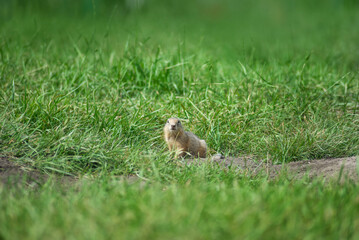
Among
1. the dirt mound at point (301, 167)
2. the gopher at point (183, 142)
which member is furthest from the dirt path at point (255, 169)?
the gopher at point (183, 142)

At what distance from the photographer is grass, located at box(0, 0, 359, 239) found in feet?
6.97

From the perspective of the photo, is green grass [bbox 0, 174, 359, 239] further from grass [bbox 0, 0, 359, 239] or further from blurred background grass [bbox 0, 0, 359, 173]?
blurred background grass [bbox 0, 0, 359, 173]

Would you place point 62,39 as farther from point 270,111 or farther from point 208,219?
point 208,219

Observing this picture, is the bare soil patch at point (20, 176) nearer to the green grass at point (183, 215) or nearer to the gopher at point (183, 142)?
the green grass at point (183, 215)

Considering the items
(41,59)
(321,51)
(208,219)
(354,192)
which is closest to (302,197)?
(354,192)

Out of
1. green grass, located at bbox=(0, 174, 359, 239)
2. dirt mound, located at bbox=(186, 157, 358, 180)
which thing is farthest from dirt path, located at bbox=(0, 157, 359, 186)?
green grass, located at bbox=(0, 174, 359, 239)

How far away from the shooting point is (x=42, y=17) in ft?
26.5

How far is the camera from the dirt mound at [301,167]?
308cm

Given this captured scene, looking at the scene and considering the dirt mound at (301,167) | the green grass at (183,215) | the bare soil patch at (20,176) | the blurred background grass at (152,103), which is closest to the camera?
the green grass at (183,215)

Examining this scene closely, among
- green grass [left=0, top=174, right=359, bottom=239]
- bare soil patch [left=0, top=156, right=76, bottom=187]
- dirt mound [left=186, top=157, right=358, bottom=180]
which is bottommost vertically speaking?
bare soil patch [left=0, top=156, right=76, bottom=187]

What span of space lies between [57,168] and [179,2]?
772cm

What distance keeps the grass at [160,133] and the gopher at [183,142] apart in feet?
0.48

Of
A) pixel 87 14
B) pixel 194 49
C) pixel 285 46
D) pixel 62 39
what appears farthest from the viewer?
pixel 87 14

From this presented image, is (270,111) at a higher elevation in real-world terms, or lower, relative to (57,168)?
higher
